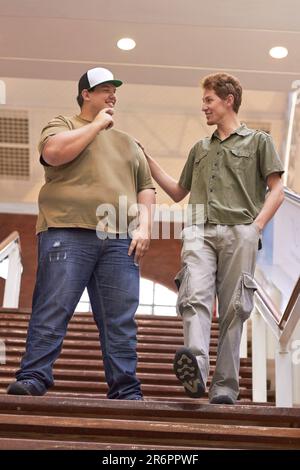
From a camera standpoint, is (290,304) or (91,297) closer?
(91,297)

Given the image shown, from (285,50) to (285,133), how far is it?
2774 mm

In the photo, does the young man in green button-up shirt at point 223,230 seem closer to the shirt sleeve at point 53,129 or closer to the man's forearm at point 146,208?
the man's forearm at point 146,208

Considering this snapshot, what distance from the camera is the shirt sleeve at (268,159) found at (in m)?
4.21

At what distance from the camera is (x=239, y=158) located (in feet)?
14.0

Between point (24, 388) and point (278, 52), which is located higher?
point (278, 52)

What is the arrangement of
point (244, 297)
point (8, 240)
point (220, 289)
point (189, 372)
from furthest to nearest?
point (8, 240) → point (220, 289) → point (244, 297) → point (189, 372)

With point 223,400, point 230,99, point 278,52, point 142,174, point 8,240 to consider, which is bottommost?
point 223,400

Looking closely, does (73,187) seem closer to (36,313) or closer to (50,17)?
(36,313)

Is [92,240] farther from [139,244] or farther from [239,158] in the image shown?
[239,158]

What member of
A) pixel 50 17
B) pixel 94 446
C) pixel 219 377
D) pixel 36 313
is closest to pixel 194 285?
pixel 219 377

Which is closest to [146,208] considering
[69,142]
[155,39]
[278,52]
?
[69,142]

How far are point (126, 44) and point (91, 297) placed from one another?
6.06 metres

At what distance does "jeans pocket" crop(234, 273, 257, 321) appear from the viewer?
13.0 feet

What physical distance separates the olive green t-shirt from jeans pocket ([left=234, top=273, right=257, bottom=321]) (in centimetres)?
59
